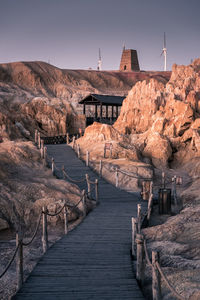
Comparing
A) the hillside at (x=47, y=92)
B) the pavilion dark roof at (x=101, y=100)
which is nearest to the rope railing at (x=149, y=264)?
the hillside at (x=47, y=92)

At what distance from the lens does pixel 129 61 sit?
342 feet

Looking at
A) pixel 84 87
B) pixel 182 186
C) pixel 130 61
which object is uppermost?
pixel 130 61

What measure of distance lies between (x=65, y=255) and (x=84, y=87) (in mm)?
69425

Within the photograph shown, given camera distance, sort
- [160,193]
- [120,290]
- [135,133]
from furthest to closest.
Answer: [135,133]
[160,193]
[120,290]

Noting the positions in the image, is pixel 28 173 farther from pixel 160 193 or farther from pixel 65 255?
pixel 65 255

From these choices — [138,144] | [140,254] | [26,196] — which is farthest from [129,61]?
[140,254]

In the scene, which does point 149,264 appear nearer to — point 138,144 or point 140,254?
point 140,254

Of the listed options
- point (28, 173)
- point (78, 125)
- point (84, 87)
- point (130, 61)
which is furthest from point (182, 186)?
point (130, 61)

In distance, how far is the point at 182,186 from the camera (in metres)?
25.8

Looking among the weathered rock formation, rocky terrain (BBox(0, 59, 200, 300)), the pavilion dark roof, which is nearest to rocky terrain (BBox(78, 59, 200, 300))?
rocky terrain (BBox(0, 59, 200, 300))

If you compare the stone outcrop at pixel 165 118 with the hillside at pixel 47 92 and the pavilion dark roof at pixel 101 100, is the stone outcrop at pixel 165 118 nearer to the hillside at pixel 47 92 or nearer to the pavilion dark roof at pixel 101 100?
the pavilion dark roof at pixel 101 100

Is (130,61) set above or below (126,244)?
above

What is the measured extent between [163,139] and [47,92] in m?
42.5

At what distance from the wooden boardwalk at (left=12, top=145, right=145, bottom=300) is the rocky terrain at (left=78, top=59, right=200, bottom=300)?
153 centimetres
